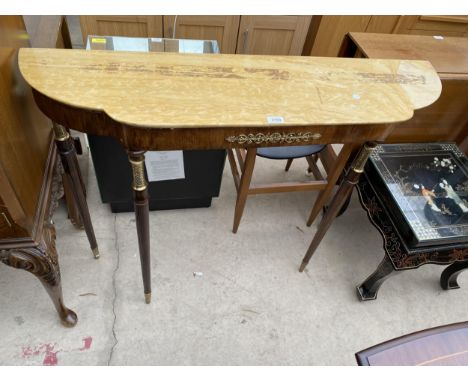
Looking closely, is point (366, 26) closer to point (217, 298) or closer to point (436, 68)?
point (436, 68)

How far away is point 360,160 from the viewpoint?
994 millimetres

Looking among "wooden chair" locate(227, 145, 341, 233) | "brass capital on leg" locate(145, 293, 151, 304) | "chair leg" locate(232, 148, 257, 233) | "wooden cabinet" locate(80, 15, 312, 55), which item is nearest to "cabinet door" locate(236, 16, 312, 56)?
"wooden cabinet" locate(80, 15, 312, 55)

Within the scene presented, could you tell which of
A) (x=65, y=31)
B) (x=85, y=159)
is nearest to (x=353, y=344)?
(x=85, y=159)

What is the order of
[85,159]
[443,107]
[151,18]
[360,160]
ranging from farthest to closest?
1. [151,18]
2. [85,159]
3. [443,107]
4. [360,160]

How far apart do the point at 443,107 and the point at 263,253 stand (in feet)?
3.14

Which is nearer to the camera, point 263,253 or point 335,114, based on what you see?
point 335,114

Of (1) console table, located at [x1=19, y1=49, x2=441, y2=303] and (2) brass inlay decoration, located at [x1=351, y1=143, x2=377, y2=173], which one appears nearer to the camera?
(1) console table, located at [x1=19, y1=49, x2=441, y2=303]

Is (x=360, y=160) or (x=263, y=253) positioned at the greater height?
(x=360, y=160)

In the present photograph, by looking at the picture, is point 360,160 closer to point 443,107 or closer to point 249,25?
point 443,107

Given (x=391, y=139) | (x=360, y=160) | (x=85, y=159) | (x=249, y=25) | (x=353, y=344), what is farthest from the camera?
(x=249, y=25)

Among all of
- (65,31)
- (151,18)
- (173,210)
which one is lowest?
(173,210)

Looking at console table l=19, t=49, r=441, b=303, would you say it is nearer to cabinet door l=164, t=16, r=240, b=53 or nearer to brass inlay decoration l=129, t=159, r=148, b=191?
brass inlay decoration l=129, t=159, r=148, b=191

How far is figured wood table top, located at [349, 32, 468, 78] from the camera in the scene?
4.14ft

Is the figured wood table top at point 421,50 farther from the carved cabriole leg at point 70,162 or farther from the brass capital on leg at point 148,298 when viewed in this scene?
the brass capital on leg at point 148,298
